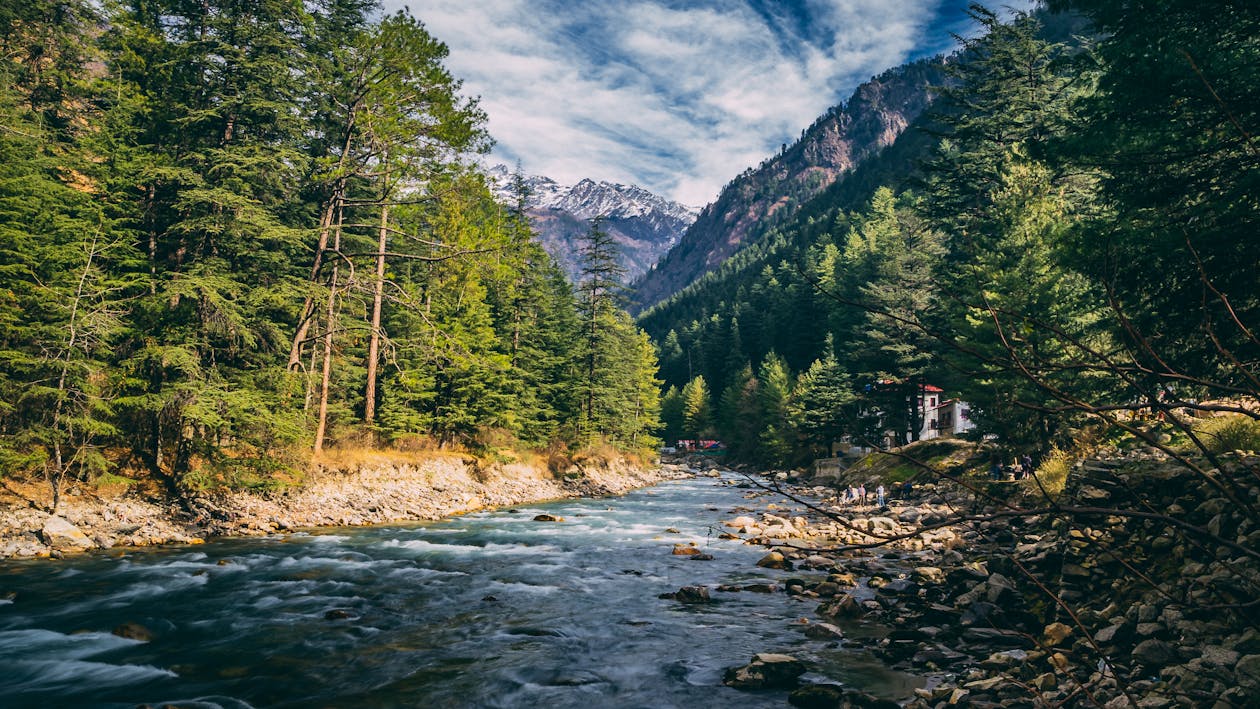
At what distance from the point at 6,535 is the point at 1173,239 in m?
25.4

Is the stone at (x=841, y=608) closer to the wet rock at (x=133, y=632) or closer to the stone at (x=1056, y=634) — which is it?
the stone at (x=1056, y=634)

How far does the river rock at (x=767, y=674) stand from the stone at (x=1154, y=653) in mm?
4259

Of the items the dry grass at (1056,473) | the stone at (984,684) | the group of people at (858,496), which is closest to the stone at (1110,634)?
the stone at (984,684)

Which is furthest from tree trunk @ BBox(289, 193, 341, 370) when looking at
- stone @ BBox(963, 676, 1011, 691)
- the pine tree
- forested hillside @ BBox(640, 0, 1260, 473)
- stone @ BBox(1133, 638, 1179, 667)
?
the pine tree

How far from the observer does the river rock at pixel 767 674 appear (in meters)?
9.12

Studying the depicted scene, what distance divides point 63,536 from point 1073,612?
70.8ft

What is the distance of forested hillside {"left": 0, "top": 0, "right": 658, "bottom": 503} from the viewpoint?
674 inches

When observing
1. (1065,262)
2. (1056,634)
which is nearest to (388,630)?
(1056,634)

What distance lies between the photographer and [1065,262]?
1149cm

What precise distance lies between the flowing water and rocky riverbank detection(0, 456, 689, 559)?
51.5 inches

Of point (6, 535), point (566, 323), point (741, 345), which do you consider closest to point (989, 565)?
point (6, 535)

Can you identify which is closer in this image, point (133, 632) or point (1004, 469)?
point (133, 632)

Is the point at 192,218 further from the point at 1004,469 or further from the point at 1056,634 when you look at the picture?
the point at 1004,469

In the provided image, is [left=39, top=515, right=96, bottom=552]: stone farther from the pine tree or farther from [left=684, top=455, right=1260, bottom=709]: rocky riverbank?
the pine tree
